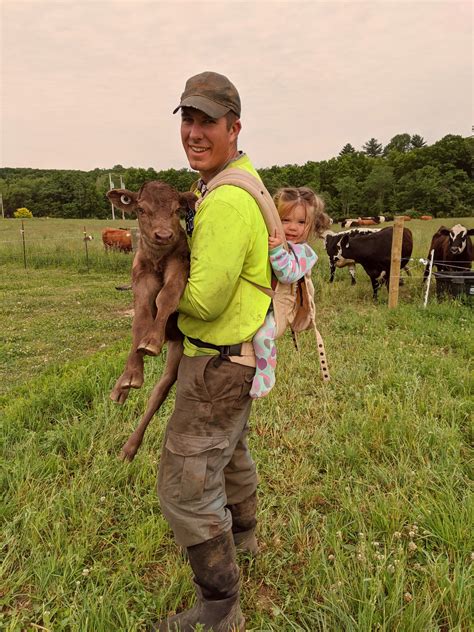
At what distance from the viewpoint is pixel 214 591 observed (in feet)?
6.21

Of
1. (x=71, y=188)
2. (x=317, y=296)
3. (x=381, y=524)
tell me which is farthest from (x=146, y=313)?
(x=71, y=188)

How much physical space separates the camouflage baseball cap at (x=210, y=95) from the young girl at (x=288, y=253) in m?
0.53

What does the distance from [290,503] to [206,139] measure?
7.48 ft

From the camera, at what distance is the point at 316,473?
3160 mm

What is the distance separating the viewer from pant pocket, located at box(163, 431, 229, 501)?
177cm

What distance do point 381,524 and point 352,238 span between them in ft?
30.2

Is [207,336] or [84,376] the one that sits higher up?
[207,336]

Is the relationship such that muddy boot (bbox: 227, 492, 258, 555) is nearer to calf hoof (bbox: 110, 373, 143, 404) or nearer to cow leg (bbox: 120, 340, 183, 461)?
cow leg (bbox: 120, 340, 183, 461)

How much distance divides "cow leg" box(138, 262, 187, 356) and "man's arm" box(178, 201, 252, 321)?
46 mm

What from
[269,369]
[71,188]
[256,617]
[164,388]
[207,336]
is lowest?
[256,617]

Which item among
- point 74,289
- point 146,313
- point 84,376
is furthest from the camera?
point 74,289

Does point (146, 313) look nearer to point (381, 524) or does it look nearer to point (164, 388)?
point (164, 388)

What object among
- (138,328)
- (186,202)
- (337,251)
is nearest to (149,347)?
(138,328)

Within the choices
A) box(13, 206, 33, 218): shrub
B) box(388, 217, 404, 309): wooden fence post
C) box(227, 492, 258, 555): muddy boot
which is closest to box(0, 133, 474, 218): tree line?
box(13, 206, 33, 218): shrub
